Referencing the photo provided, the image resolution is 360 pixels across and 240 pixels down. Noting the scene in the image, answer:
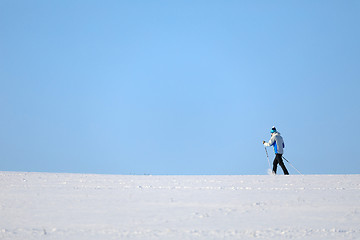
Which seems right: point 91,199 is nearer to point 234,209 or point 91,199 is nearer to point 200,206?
point 200,206

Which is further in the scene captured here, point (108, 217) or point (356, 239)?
point (108, 217)

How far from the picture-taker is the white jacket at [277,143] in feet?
66.2

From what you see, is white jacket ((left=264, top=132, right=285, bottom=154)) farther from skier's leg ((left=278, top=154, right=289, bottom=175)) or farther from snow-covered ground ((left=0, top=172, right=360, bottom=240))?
snow-covered ground ((left=0, top=172, right=360, bottom=240))

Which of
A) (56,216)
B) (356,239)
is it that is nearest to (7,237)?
(56,216)

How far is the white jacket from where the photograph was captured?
66.2ft

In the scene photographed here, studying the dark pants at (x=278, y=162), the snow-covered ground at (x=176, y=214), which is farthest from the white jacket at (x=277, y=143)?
the snow-covered ground at (x=176, y=214)

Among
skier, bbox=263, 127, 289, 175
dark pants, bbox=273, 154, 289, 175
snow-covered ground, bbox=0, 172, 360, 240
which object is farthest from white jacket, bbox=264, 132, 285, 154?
snow-covered ground, bbox=0, 172, 360, 240

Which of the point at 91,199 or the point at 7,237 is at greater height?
the point at 91,199

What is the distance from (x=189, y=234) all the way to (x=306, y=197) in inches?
170

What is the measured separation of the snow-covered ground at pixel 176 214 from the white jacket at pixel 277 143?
10080mm

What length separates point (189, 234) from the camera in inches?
216

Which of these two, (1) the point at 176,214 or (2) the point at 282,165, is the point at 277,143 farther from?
(1) the point at 176,214

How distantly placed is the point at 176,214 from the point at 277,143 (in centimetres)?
1401

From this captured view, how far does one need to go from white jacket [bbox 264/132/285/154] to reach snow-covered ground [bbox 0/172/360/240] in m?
10.1
